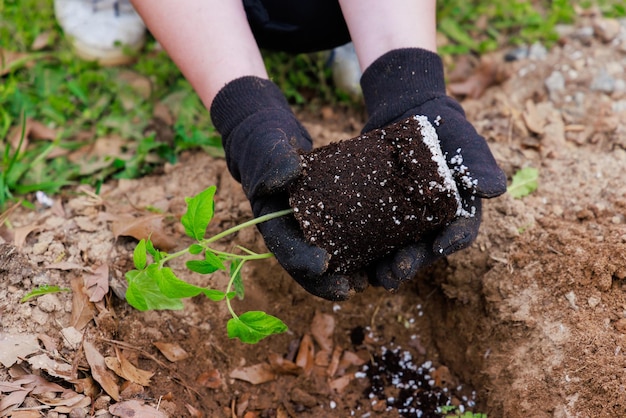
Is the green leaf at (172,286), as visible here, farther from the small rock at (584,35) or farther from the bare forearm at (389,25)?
the small rock at (584,35)

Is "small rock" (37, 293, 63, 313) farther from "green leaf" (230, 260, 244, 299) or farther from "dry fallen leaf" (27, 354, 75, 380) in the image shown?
"green leaf" (230, 260, 244, 299)

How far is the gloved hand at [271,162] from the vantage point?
1.69 metres

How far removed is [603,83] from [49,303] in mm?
2643

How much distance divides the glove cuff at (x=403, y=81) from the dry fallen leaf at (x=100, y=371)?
1.20m

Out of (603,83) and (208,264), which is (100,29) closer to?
(208,264)

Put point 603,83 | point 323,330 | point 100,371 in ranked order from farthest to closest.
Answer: point 603,83 → point 323,330 → point 100,371

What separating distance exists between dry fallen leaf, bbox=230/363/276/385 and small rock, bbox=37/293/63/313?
65 centimetres

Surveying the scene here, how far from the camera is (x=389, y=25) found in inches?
82.3

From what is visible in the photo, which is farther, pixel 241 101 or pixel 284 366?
pixel 284 366

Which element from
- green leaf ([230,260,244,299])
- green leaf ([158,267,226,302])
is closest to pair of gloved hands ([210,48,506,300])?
green leaf ([230,260,244,299])

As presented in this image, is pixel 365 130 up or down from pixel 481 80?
up

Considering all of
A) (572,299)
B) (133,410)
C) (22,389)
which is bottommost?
(572,299)

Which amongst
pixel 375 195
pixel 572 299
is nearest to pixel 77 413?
pixel 375 195

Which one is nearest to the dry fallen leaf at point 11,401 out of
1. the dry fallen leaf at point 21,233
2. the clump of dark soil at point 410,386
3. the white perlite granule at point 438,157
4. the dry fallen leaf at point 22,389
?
the dry fallen leaf at point 22,389
